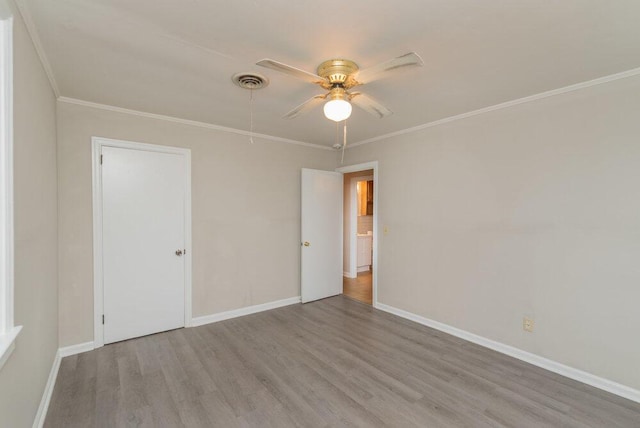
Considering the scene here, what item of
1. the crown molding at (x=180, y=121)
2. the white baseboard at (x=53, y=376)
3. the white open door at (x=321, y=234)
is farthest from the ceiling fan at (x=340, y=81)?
the white baseboard at (x=53, y=376)

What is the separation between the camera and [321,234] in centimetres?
461

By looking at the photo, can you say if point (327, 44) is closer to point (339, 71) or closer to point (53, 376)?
point (339, 71)

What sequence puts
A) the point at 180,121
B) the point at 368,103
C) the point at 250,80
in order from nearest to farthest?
1. the point at 368,103
2. the point at 250,80
3. the point at 180,121

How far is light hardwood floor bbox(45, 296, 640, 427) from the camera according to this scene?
2016mm

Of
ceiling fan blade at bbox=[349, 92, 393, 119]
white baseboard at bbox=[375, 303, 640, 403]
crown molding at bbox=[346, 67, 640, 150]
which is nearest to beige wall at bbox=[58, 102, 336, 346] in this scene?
crown molding at bbox=[346, 67, 640, 150]

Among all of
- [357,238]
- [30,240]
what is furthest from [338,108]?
[357,238]

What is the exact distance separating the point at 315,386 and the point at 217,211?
232 cm

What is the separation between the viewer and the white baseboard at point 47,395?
187 cm

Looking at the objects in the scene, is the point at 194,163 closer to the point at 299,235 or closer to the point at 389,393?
the point at 299,235

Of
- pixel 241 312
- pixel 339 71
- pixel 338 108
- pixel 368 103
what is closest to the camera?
pixel 338 108

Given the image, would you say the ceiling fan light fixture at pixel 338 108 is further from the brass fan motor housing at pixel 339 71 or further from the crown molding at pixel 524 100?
the crown molding at pixel 524 100

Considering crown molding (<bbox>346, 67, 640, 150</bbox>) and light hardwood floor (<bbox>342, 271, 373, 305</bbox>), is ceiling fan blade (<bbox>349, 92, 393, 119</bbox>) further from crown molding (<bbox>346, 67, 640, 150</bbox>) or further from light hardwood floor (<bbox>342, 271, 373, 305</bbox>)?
light hardwood floor (<bbox>342, 271, 373, 305</bbox>)

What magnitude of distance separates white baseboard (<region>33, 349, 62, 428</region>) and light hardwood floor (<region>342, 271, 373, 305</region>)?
355 centimetres

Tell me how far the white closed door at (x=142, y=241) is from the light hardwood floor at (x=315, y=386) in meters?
0.25
